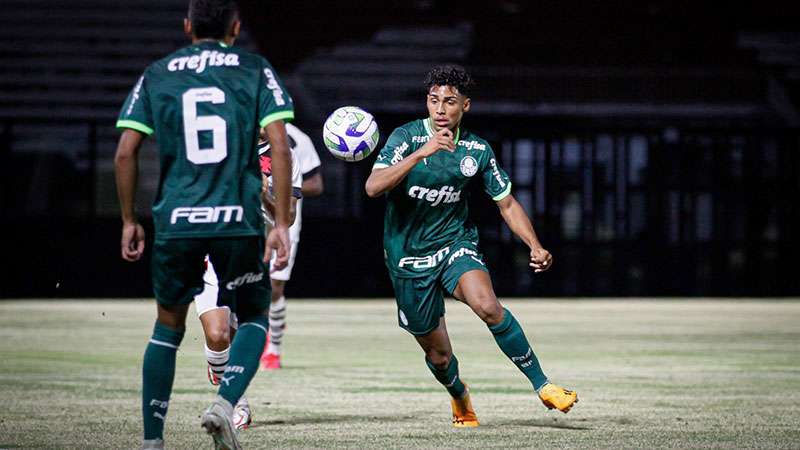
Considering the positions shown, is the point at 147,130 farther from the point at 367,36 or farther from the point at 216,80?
the point at 367,36

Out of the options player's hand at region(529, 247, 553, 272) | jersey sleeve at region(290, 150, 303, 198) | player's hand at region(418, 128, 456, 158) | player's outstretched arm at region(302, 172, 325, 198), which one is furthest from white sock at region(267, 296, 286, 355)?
player's hand at region(418, 128, 456, 158)

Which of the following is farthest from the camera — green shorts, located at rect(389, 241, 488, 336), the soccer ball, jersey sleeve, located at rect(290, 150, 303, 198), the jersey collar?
jersey sleeve, located at rect(290, 150, 303, 198)

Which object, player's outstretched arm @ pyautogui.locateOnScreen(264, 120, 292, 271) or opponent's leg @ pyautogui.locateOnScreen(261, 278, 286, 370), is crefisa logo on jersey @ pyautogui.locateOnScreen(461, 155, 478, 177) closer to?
player's outstretched arm @ pyautogui.locateOnScreen(264, 120, 292, 271)

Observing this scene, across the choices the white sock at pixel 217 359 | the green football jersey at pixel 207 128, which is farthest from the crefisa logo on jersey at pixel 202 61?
the white sock at pixel 217 359

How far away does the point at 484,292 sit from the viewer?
6.78 meters

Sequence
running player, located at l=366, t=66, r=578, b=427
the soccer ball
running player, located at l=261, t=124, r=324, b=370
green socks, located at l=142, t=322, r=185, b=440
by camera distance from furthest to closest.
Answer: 1. running player, located at l=261, t=124, r=324, b=370
2. the soccer ball
3. running player, located at l=366, t=66, r=578, b=427
4. green socks, located at l=142, t=322, r=185, b=440

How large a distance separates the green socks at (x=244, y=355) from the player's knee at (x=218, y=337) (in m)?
1.55

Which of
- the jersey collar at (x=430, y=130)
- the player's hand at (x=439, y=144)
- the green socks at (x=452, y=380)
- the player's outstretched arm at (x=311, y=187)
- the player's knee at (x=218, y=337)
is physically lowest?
the green socks at (x=452, y=380)

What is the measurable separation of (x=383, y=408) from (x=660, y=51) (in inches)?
666

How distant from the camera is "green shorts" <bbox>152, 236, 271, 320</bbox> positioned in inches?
198

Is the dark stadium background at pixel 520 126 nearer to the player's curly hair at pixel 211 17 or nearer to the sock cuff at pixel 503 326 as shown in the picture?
the sock cuff at pixel 503 326

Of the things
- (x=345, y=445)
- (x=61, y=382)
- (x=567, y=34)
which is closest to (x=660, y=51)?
(x=567, y=34)

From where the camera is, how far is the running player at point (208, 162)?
4992 mm

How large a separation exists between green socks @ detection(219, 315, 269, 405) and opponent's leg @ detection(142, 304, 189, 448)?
0.69ft
